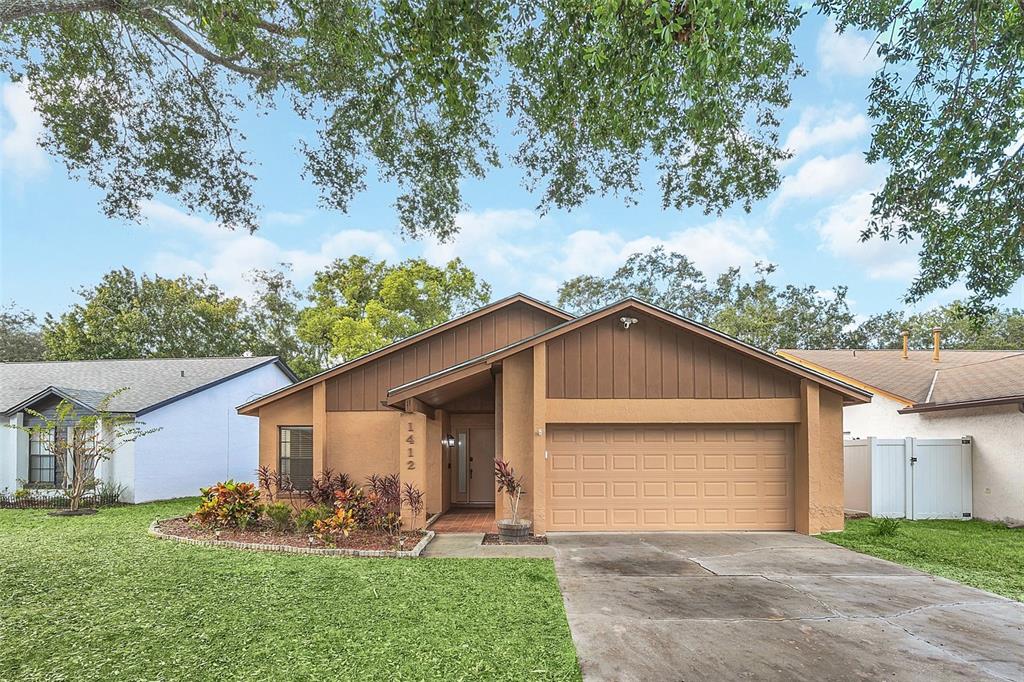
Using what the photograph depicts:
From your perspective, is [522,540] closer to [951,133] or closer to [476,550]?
[476,550]

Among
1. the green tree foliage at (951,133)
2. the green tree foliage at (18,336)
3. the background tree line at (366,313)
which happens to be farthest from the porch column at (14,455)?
the green tree foliage at (18,336)

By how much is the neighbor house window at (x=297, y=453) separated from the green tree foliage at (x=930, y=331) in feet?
117

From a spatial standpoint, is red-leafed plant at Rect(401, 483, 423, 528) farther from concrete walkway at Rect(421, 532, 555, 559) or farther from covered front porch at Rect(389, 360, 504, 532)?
concrete walkway at Rect(421, 532, 555, 559)

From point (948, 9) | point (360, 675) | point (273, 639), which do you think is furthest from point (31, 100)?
point (948, 9)

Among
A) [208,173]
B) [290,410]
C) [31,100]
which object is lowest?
→ [290,410]

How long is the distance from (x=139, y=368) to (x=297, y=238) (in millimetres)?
7607

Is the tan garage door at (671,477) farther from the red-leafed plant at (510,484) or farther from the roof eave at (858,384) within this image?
the roof eave at (858,384)

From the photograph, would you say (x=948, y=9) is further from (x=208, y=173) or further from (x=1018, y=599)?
(x=208, y=173)

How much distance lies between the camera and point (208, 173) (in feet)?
30.9

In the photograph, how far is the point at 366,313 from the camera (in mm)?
26531

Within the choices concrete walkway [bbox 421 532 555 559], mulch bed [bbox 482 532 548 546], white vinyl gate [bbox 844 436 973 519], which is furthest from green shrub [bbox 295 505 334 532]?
white vinyl gate [bbox 844 436 973 519]

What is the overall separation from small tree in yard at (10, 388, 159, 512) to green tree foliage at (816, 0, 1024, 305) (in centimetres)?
1682

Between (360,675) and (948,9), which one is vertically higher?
(948,9)

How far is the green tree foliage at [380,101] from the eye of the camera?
6.79m
